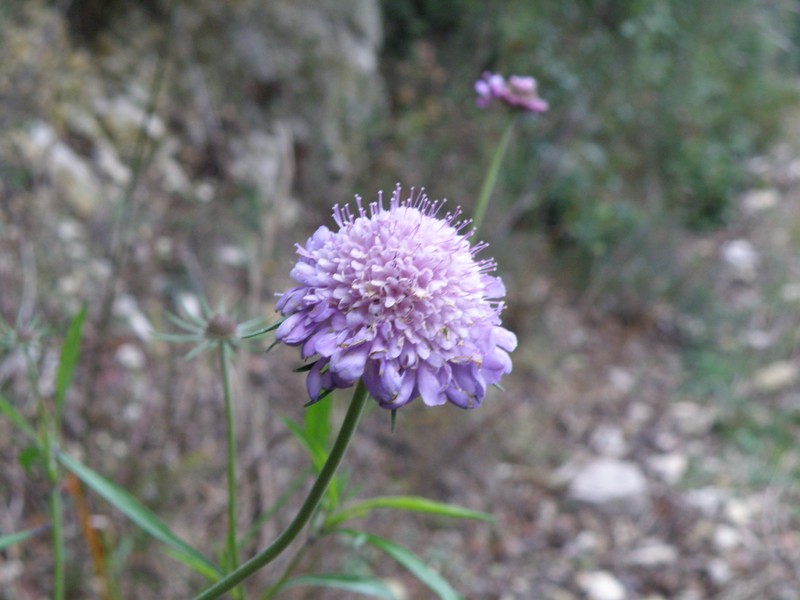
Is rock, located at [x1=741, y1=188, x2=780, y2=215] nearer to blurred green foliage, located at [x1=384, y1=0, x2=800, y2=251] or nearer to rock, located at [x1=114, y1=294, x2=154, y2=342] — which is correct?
blurred green foliage, located at [x1=384, y1=0, x2=800, y2=251]

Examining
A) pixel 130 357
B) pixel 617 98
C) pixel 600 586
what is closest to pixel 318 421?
pixel 130 357

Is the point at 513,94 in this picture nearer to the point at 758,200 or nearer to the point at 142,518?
the point at 142,518

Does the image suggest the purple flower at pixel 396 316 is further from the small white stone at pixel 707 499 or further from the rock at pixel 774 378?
the rock at pixel 774 378

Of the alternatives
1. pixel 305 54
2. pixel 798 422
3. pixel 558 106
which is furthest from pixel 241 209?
pixel 798 422

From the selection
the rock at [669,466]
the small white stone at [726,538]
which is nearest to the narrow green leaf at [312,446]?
the small white stone at [726,538]


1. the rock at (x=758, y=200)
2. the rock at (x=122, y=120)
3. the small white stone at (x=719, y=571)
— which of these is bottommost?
the small white stone at (x=719, y=571)
